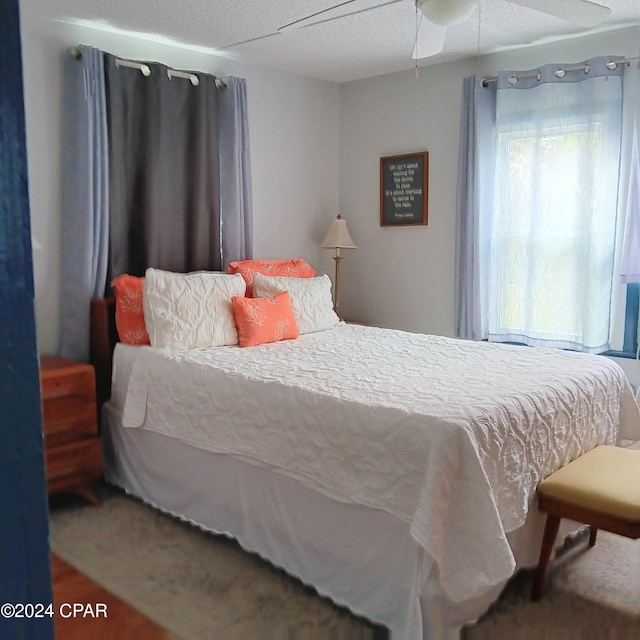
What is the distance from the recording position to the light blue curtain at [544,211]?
3.62 metres

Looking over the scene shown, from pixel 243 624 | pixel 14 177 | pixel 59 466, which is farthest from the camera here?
pixel 59 466

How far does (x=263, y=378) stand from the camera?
8.70ft

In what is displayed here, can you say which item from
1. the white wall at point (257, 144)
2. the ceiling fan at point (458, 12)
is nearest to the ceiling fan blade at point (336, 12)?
the ceiling fan at point (458, 12)

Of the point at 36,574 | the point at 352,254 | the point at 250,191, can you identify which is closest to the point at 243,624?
the point at 36,574

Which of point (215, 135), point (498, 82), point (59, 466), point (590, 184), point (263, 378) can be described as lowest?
point (59, 466)

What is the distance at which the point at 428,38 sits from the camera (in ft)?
9.00

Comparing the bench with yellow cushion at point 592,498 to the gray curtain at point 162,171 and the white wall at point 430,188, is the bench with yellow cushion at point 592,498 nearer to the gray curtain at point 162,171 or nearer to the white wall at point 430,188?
the white wall at point 430,188

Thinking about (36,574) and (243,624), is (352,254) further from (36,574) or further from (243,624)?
(36,574)

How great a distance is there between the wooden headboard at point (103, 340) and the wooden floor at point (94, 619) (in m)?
1.35

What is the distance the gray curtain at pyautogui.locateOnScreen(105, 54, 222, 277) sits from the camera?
3621 millimetres

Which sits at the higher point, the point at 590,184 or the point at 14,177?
the point at 590,184

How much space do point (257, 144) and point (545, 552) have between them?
3.16m

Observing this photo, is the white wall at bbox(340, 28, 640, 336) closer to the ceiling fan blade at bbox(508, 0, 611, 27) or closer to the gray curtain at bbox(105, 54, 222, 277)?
the gray curtain at bbox(105, 54, 222, 277)

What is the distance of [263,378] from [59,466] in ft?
3.80
